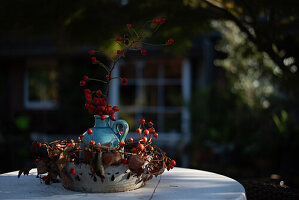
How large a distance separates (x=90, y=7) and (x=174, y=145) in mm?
6017

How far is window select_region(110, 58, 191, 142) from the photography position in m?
10.8

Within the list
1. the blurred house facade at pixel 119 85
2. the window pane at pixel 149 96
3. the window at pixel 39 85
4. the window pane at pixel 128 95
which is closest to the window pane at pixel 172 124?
the blurred house facade at pixel 119 85

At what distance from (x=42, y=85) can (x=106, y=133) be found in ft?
33.5

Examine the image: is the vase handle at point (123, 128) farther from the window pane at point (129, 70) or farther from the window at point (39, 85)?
the window at point (39, 85)

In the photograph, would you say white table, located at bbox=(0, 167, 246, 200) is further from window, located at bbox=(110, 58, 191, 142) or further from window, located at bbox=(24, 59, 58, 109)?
window, located at bbox=(24, 59, 58, 109)

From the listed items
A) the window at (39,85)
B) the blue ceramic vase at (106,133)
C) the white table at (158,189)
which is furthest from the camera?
the window at (39,85)

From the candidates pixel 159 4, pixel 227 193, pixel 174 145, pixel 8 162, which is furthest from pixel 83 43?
pixel 174 145

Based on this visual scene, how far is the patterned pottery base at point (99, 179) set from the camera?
1833 mm

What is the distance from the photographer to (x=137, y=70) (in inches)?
439

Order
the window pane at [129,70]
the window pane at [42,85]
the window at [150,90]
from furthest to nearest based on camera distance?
the window pane at [42,85] < the window pane at [129,70] < the window at [150,90]

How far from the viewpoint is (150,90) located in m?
11.1

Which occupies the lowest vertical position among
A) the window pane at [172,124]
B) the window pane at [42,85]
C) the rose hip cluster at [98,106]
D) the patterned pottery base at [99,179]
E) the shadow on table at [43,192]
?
the window pane at [172,124]

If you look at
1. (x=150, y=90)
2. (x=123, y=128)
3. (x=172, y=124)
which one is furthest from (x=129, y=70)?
(x=123, y=128)

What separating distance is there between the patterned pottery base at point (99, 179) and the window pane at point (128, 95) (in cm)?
912
